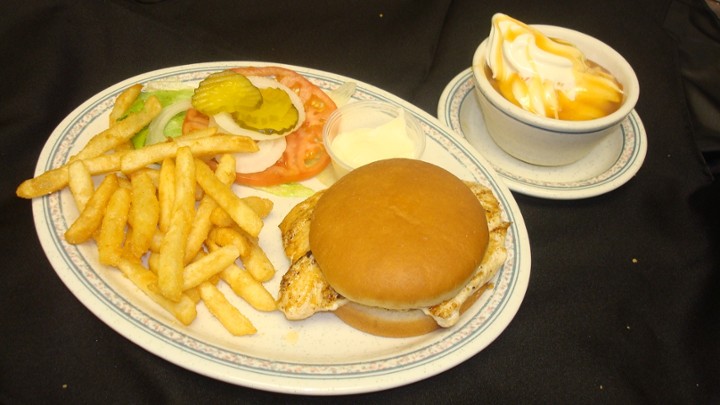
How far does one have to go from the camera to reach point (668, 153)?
3037 mm

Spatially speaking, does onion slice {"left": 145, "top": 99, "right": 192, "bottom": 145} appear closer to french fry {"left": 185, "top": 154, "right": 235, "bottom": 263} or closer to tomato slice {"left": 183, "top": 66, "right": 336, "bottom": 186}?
tomato slice {"left": 183, "top": 66, "right": 336, "bottom": 186}

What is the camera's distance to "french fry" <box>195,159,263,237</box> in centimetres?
208

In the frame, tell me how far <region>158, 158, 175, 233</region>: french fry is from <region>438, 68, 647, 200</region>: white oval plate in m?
1.41

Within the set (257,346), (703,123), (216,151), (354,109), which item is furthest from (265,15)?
(703,123)

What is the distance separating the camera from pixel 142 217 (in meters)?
2.03

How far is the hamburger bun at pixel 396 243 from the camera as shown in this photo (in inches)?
72.9

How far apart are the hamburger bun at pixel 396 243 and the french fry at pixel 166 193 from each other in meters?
0.53

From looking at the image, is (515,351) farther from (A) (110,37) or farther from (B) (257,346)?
(A) (110,37)

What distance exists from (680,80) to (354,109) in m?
2.03

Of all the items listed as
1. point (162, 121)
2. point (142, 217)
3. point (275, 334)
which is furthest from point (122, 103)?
point (275, 334)

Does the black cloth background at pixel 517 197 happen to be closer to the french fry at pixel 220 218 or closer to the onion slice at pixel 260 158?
the french fry at pixel 220 218

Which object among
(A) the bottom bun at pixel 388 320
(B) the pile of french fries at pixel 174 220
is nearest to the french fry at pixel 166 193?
(B) the pile of french fries at pixel 174 220

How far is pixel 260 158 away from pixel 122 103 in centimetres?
63

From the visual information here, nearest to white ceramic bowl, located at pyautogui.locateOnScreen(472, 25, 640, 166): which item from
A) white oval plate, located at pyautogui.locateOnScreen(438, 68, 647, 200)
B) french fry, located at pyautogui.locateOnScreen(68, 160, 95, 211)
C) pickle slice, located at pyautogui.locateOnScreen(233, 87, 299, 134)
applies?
white oval plate, located at pyautogui.locateOnScreen(438, 68, 647, 200)
